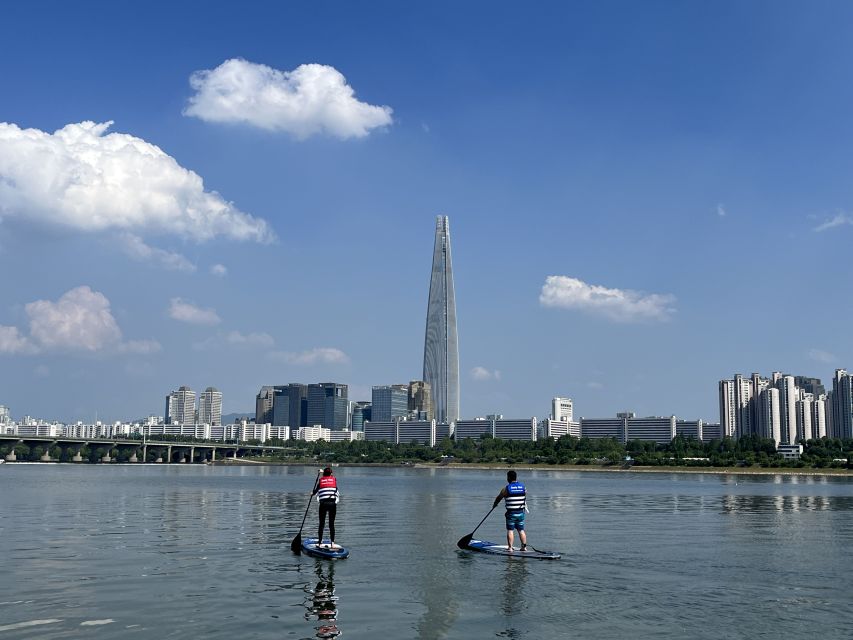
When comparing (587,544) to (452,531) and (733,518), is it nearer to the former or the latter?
(452,531)

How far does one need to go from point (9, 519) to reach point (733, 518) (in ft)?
145

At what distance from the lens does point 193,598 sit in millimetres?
22984

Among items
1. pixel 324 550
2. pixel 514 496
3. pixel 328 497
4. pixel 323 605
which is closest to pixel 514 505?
pixel 514 496

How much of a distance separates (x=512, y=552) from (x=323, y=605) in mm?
10565

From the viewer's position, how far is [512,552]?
30.8 m

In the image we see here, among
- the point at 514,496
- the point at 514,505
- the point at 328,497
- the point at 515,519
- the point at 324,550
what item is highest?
the point at 514,496

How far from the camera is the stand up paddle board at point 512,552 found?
30312mm

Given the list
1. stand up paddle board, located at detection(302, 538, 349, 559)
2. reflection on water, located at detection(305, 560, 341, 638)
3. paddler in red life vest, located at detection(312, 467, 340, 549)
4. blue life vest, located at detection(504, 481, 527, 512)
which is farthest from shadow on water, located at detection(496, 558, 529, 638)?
paddler in red life vest, located at detection(312, 467, 340, 549)

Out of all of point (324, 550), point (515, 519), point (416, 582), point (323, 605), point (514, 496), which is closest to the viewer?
point (323, 605)

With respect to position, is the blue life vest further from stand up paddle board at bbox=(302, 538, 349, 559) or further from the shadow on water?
stand up paddle board at bbox=(302, 538, 349, 559)

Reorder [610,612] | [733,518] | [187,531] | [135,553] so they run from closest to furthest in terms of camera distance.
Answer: [610,612]
[135,553]
[187,531]
[733,518]

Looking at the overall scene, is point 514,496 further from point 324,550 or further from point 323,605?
point 323,605

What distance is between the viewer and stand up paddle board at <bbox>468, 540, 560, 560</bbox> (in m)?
30.3

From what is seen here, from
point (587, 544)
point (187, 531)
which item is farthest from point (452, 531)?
point (187, 531)
